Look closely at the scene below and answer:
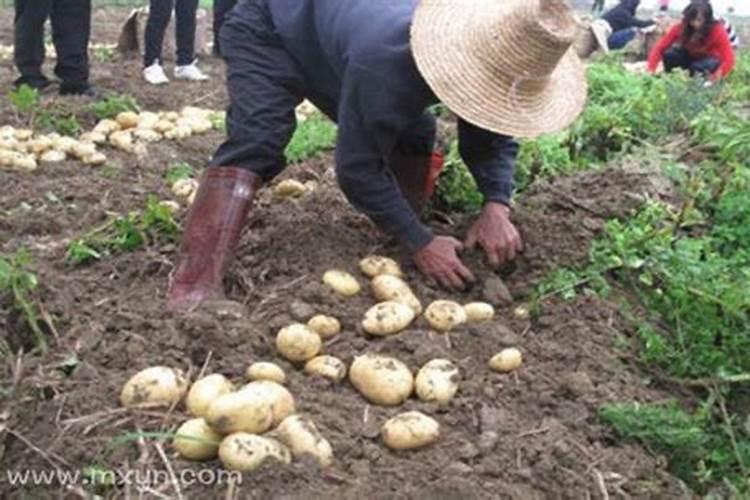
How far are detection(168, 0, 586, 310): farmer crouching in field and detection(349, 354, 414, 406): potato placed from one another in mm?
616

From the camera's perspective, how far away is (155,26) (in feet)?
25.0

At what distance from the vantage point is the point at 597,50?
41.9ft

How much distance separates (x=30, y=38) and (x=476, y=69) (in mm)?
4619

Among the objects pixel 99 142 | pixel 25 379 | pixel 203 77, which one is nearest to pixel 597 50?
pixel 203 77

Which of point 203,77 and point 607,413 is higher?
point 607,413

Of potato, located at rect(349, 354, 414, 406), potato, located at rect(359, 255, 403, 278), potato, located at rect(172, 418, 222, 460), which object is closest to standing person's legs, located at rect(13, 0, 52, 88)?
potato, located at rect(359, 255, 403, 278)

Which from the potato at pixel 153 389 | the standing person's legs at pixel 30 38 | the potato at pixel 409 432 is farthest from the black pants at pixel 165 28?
the potato at pixel 409 432

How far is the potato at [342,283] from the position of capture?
3084 millimetres

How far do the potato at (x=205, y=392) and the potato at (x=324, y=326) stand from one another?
424mm

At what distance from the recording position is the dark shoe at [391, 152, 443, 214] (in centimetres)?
369

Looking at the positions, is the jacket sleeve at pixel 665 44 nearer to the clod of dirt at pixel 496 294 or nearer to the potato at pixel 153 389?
the clod of dirt at pixel 496 294

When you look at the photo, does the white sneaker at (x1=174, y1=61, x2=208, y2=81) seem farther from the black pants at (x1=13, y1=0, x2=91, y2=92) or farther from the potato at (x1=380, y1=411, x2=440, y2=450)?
the potato at (x1=380, y1=411, x2=440, y2=450)

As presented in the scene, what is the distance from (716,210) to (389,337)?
1558mm

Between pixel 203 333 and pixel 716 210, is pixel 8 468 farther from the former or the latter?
pixel 716 210
